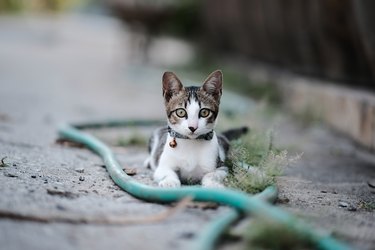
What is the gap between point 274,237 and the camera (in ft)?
6.79

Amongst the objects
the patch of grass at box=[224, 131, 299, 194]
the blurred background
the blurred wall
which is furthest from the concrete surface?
the blurred wall

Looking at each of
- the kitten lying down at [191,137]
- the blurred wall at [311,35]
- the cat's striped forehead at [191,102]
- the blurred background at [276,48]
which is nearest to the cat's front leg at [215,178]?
the kitten lying down at [191,137]

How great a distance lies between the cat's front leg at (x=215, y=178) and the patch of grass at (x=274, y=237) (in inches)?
28.8

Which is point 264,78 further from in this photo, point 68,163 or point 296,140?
point 68,163

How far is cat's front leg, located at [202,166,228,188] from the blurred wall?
235 cm

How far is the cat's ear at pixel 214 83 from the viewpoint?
9.92 ft

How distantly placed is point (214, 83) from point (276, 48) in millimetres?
4820

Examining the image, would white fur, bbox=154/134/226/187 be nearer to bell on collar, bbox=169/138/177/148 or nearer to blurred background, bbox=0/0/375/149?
bell on collar, bbox=169/138/177/148

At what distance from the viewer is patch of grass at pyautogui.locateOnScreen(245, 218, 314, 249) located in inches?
81.4

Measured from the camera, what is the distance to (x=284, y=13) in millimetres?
6949

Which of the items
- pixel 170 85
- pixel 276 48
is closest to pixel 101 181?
pixel 170 85

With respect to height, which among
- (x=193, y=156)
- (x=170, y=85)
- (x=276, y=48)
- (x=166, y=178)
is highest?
(x=276, y=48)

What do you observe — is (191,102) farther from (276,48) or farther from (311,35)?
(276,48)

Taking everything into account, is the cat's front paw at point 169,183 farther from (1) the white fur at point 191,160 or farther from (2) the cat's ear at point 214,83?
(2) the cat's ear at point 214,83
